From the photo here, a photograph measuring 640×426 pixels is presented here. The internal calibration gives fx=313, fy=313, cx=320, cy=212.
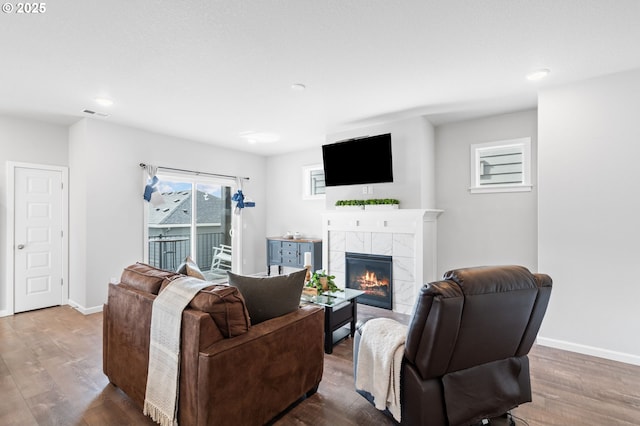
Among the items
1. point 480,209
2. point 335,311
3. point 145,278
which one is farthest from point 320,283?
point 480,209

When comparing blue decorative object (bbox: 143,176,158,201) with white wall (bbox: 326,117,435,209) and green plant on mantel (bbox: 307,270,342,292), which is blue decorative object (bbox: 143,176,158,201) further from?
white wall (bbox: 326,117,435,209)

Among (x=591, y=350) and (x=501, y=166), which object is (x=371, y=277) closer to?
(x=501, y=166)

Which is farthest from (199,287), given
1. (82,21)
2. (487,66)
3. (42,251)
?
(42,251)

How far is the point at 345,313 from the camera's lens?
3330 millimetres

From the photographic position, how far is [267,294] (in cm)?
215

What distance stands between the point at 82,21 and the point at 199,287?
2002mm

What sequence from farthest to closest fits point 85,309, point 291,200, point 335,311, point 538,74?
point 291,200 < point 85,309 < point 335,311 < point 538,74

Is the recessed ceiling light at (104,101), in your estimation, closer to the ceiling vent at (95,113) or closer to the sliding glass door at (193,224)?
the ceiling vent at (95,113)

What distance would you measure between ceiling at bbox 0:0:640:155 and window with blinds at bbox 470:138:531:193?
50cm

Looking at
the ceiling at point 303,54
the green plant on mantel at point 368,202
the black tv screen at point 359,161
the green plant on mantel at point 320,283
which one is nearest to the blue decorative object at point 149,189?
the ceiling at point 303,54

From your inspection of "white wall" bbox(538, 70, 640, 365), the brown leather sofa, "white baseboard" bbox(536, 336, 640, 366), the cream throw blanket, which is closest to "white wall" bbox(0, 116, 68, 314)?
the brown leather sofa

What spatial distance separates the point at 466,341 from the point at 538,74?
8.86 feet

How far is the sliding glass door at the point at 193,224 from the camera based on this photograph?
5270mm

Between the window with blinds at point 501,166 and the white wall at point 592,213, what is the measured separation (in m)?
0.75
